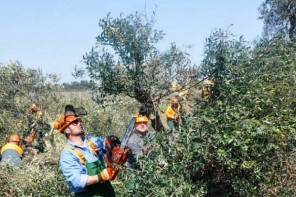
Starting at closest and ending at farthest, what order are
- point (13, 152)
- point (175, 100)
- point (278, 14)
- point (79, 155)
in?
point (79, 155) → point (175, 100) → point (13, 152) → point (278, 14)

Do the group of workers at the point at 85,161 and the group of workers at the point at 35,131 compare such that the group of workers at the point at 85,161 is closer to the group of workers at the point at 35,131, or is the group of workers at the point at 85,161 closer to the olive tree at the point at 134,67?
the olive tree at the point at 134,67

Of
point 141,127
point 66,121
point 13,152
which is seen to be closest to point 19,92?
point 13,152

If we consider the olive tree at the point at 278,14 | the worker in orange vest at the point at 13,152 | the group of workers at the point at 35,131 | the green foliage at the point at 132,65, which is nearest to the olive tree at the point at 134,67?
the green foliage at the point at 132,65

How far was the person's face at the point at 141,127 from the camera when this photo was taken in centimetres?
729

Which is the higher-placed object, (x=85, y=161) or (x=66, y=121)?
(x=66, y=121)

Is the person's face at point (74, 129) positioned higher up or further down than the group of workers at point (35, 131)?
further down

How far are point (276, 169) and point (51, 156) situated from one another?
23.1 feet

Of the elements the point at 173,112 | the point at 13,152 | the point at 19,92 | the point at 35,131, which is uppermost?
the point at 19,92

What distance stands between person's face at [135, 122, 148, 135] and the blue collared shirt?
6.76ft

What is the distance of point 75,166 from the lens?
502cm

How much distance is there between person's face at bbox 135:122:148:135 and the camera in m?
7.29

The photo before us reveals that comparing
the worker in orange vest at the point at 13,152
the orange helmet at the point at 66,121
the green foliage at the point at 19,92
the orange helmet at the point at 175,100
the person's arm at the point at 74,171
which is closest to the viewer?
the person's arm at the point at 74,171

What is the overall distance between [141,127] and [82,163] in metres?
2.36

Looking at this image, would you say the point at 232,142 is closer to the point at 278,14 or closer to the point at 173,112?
the point at 173,112
